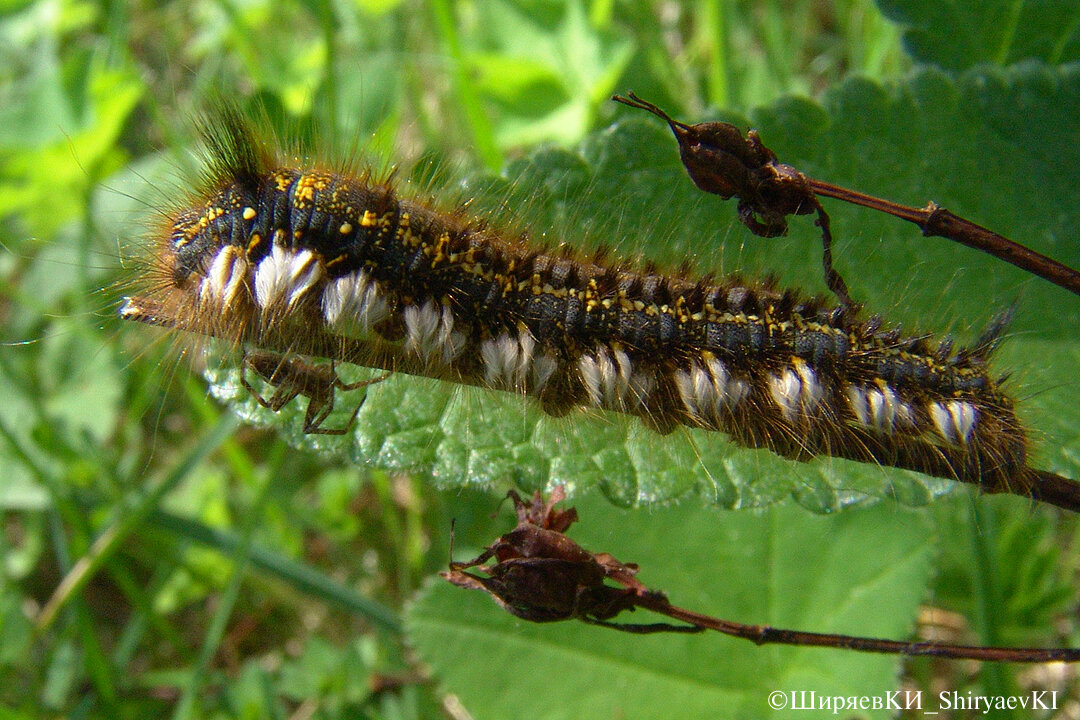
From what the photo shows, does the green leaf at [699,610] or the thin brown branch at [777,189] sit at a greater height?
the thin brown branch at [777,189]

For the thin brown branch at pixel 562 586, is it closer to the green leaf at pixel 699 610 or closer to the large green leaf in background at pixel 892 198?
the large green leaf in background at pixel 892 198

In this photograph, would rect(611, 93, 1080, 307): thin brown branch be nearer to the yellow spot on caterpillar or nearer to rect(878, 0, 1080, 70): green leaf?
the yellow spot on caterpillar

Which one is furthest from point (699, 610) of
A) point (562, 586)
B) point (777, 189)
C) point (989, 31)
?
point (989, 31)

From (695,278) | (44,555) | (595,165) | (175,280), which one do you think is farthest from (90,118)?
(695,278)

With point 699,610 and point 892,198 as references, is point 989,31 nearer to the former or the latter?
point 892,198

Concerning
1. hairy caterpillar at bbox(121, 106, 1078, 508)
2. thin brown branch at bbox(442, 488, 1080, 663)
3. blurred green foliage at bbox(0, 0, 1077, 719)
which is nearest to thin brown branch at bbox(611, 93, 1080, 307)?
hairy caterpillar at bbox(121, 106, 1078, 508)

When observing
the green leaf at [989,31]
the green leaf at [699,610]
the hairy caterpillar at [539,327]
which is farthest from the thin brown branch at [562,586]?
the green leaf at [989,31]
